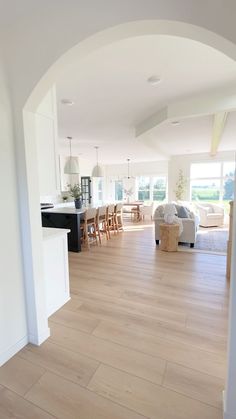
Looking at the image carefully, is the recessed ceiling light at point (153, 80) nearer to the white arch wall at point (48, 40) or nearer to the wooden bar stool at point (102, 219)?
the white arch wall at point (48, 40)

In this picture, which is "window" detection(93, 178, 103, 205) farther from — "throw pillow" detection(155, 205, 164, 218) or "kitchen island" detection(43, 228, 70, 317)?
"kitchen island" detection(43, 228, 70, 317)

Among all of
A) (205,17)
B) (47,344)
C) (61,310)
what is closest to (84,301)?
(61,310)

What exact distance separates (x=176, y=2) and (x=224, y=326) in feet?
8.44

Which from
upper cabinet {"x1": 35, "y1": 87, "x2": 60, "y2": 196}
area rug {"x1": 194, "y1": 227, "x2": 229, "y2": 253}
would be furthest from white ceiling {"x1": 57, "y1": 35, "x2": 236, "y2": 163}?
area rug {"x1": 194, "y1": 227, "x2": 229, "y2": 253}

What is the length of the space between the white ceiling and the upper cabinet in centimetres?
59

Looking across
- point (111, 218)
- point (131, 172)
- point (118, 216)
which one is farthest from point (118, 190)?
point (111, 218)

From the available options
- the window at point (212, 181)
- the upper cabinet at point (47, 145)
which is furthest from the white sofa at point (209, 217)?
the upper cabinet at point (47, 145)

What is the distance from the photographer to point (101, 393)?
143 centimetres

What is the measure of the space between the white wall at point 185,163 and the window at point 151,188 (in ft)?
3.23

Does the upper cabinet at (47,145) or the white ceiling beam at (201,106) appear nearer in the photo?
the upper cabinet at (47,145)

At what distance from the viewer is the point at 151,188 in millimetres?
10164

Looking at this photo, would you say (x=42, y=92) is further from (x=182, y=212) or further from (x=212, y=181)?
(x=212, y=181)

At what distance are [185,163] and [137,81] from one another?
648 centimetres

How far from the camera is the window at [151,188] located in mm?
9914
